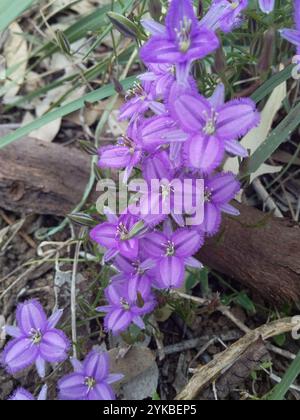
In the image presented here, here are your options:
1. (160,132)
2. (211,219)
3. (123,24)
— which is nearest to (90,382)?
(211,219)

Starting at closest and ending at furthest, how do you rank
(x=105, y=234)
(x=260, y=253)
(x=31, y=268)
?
(x=105, y=234)
(x=260, y=253)
(x=31, y=268)

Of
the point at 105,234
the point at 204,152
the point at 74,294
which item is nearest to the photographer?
the point at 204,152

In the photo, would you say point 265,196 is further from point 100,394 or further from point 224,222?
point 100,394

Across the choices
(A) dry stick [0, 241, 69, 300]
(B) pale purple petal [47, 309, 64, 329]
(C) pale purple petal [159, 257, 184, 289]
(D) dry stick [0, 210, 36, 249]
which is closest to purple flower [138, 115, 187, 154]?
(C) pale purple petal [159, 257, 184, 289]

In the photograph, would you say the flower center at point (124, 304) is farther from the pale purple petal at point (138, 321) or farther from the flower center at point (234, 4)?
the flower center at point (234, 4)

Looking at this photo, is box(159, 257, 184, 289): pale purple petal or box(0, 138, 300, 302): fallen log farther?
box(0, 138, 300, 302): fallen log

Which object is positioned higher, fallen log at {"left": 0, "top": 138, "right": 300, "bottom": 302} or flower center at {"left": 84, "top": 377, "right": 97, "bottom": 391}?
fallen log at {"left": 0, "top": 138, "right": 300, "bottom": 302}

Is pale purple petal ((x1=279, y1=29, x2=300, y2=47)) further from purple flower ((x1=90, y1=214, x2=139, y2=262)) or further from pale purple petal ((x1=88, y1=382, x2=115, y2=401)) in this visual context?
pale purple petal ((x1=88, y1=382, x2=115, y2=401))
